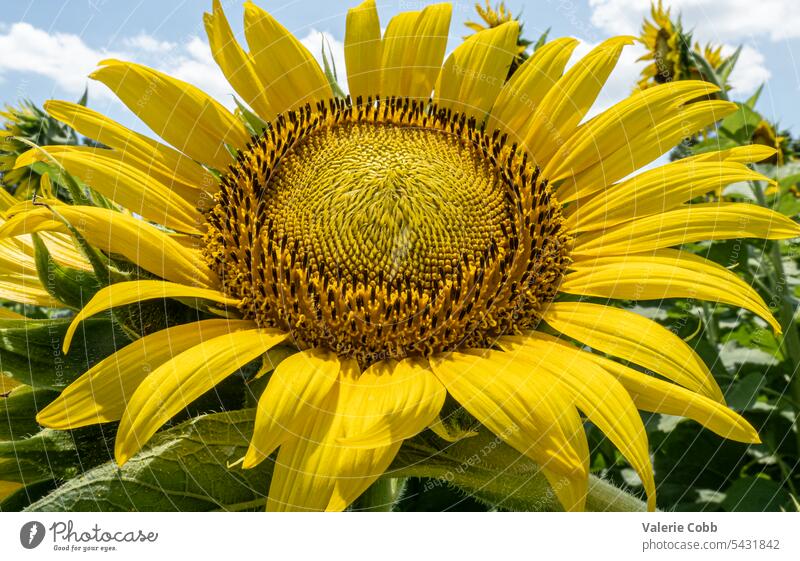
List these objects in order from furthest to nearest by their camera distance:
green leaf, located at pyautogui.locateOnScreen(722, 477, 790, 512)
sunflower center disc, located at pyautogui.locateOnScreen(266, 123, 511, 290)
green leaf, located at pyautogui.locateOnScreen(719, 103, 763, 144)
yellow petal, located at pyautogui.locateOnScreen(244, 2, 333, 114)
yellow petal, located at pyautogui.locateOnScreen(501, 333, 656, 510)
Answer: green leaf, located at pyautogui.locateOnScreen(719, 103, 763, 144) → green leaf, located at pyautogui.locateOnScreen(722, 477, 790, 512) → yellow petal, located at pyautogui.locateOnScreen(244, 2, 333, 114) → sunflower center disc, located at pyautogui.locateOnScreen(266, 123, 511, 290) → yellow petal, located at pyautogui.locateOnScreen(501, 333, 656, 510)

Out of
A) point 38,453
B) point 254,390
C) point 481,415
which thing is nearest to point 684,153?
point 481,415

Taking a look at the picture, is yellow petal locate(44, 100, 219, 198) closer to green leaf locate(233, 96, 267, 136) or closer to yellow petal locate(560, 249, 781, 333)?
green leaf locate(233, 96, 267, 136)

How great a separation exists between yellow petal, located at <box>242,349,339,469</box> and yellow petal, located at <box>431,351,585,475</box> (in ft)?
0.75

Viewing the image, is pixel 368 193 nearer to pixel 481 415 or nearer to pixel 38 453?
pixel 481 415

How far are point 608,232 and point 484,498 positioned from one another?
0.71m

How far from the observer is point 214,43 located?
1693 millimetres

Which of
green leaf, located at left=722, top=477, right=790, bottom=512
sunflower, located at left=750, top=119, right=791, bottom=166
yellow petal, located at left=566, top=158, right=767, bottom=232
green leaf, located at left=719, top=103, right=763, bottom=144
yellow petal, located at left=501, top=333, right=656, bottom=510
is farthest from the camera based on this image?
sunflower, located at left=750, top=119, right=791, bottom=166

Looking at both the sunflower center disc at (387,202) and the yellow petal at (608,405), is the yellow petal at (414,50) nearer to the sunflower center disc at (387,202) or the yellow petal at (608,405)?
the sunflower center disc at (387,202)

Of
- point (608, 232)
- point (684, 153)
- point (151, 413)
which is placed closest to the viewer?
point (151, 413)

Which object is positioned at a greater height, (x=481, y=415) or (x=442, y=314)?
(x=442, y=314)

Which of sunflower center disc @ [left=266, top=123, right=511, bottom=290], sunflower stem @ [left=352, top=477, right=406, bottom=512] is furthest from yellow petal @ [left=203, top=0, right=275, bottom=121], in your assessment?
sunflower stem @ [left=352, top=477, right=406, bottom=512]

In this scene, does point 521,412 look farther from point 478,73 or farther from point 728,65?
point 728,65
